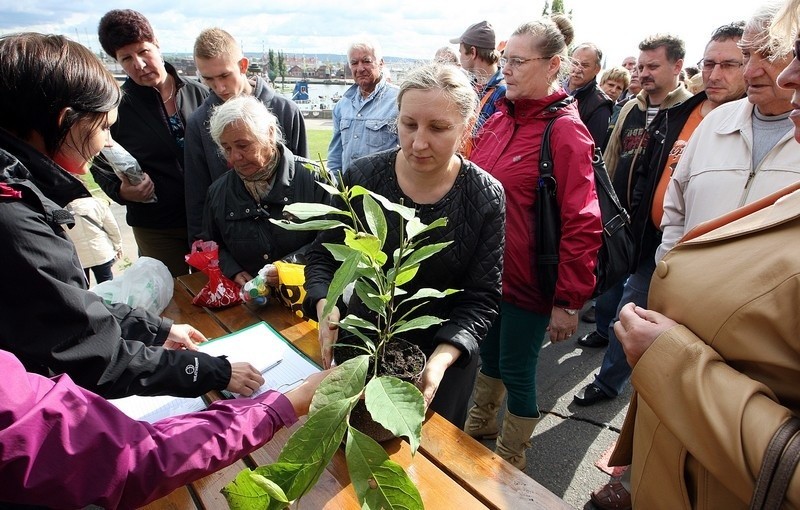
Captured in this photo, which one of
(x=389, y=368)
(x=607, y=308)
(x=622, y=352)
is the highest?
(x=389, y=368)

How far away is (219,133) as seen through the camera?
7.20 feet

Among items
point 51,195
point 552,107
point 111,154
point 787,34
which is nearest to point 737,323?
point 787,34

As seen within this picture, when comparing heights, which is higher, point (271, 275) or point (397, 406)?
point (397, 406)

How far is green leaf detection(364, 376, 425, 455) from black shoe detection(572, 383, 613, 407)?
2495mm

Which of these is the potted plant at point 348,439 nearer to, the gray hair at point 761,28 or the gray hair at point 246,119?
the gray hair at point 246,119

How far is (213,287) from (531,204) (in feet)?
5.02

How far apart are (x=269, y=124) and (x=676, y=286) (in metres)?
1.98

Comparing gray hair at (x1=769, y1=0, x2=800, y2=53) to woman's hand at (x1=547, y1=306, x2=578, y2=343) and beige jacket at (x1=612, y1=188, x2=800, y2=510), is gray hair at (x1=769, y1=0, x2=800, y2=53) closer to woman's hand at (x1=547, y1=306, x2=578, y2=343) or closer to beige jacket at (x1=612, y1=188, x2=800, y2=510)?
beige jacket at (x1=612, y1=188, x2=800, y2=510)

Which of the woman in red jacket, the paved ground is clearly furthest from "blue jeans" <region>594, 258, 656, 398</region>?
the woman in red jacket

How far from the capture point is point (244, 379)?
52.8 inches

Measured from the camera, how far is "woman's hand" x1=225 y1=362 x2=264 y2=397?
1330 millimetres

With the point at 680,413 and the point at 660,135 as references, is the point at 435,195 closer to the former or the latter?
the point at 680,413

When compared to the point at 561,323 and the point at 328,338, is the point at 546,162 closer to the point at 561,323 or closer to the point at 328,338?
the point at 561,323

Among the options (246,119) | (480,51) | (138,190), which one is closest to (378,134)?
(480,51)
